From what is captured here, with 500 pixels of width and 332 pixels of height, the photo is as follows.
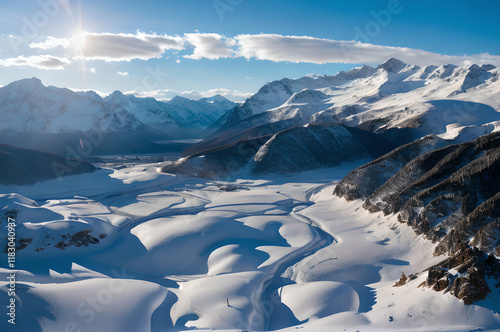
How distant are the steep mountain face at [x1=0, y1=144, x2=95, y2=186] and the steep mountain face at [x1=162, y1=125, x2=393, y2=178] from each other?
20948mm

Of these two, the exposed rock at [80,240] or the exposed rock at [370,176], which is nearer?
the exposed rock at [80,240]

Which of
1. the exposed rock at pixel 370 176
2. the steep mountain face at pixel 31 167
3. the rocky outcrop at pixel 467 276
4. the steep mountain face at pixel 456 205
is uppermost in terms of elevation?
the steep mountain face at pixel 31 167

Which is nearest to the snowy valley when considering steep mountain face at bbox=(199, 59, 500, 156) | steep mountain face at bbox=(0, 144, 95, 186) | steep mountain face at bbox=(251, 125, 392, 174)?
steep mountain face at bbox=(0, 144, 95, 186)

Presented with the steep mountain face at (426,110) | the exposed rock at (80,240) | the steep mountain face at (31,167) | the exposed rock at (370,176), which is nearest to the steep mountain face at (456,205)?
the exposed rock at (370,176)

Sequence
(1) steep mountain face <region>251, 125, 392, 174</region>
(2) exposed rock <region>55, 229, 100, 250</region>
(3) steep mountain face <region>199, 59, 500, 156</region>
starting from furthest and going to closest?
(3) steep mountain face <region>199, 59, 500, 156</region> < (1) steep mountain face <region>251, 125, 392, 174</region> < (2) exposed rock <region>55, 229, 100, 250</region>

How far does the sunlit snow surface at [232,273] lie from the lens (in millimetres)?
16516

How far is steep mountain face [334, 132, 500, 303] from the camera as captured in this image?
15.5 m

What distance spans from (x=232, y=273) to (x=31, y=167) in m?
63.9

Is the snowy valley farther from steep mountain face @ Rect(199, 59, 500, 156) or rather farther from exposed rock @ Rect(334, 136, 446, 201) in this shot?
steep mountain face @ Rect(199, 59, 500, 156)

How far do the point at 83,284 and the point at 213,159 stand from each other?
6714 cm

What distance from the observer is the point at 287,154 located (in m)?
86.2

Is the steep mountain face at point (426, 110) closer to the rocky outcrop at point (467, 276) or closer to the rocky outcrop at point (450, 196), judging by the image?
the rocky outcrop at point (450, 196)

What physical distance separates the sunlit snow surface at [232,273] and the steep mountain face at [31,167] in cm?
2766

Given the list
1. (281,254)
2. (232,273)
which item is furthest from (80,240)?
(281,254)
